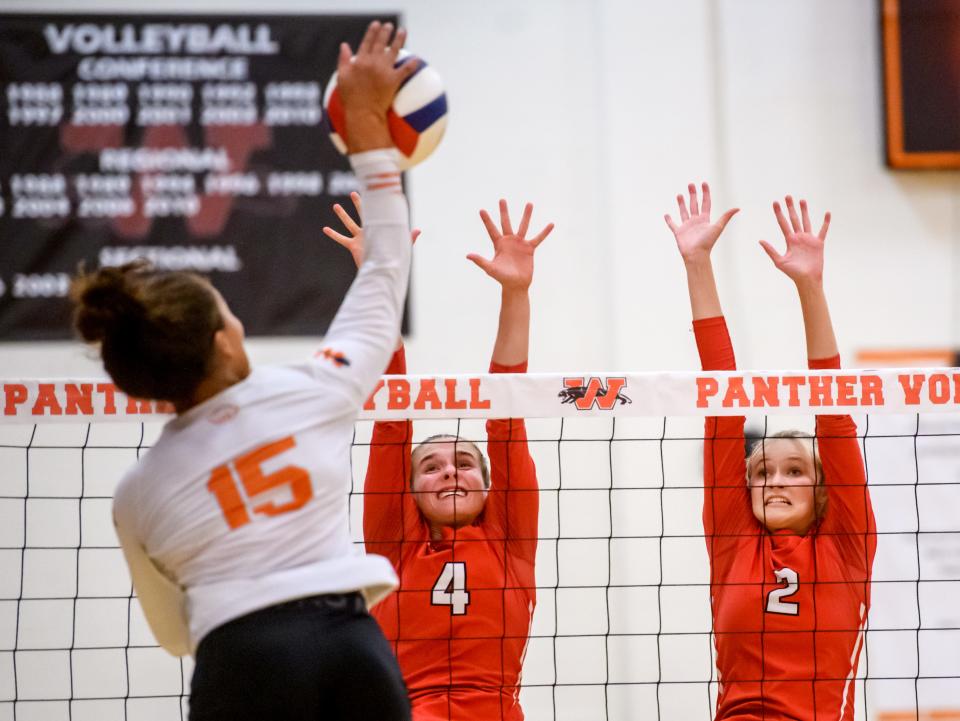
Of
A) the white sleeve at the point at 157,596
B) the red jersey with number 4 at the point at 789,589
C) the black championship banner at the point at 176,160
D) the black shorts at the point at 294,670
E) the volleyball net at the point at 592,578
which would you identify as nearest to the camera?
the black shorts at the point at 294,670

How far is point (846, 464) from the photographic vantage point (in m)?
3.26

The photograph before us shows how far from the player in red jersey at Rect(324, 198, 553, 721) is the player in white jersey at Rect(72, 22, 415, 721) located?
1.40 meters

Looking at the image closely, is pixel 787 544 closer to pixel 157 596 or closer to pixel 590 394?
pixel 590 394

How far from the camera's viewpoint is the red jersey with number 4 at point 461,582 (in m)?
3.17

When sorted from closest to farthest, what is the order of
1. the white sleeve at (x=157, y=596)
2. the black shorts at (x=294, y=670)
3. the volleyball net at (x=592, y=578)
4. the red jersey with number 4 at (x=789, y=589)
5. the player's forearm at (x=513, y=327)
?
the black shorts at (x=294, y=670)
the white sleeve at (x=157, y=596)
the red jersey with number 4 at (x=789, y=589)
the player's forearm at (x=513, y=327)
the volleyball net at (x=592, y=578)

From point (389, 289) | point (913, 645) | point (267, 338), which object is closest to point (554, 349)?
point (267, 338)

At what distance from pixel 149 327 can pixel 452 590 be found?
176 centimetres

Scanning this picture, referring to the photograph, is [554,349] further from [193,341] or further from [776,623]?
[193,341]

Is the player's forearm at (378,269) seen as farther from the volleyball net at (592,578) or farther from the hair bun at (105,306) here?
the volleyball net at (592,578)

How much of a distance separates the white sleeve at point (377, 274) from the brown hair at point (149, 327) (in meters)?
0.23

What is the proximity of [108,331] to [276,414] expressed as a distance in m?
0.30

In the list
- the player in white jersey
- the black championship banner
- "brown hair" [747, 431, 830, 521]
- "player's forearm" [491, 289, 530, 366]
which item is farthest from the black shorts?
the black championship banner

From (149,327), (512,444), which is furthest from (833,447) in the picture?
(149,327)

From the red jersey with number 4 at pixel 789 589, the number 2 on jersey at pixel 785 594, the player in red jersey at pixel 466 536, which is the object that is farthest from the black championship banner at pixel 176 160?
the number 2 on jersey at pixel 785 594
